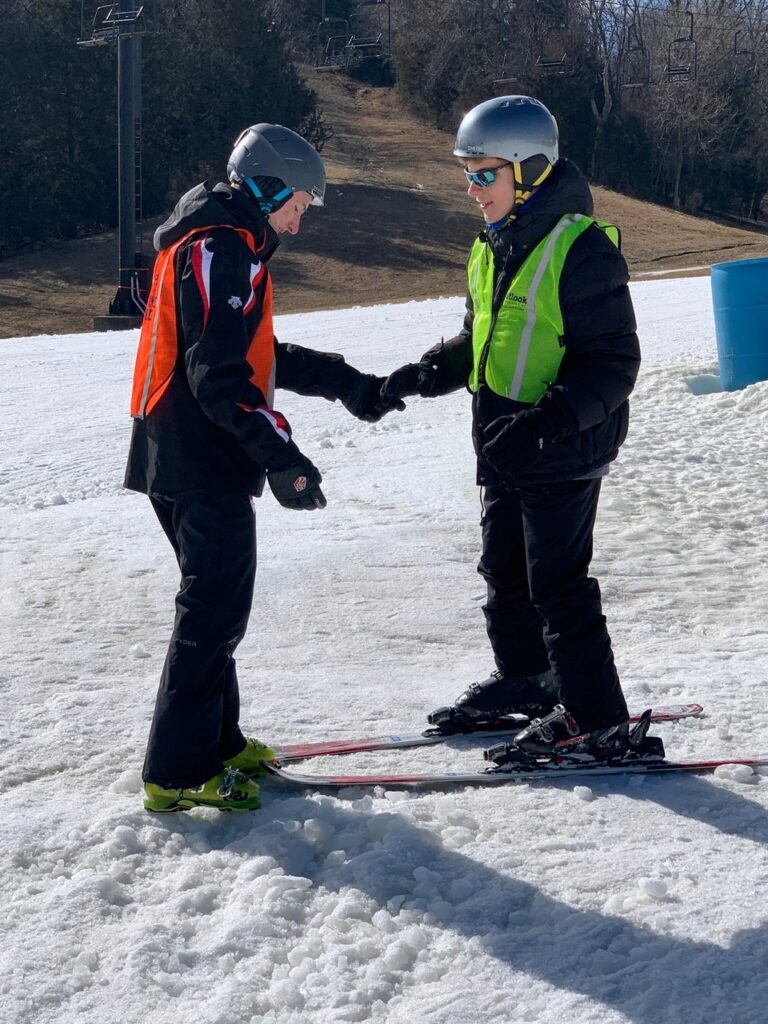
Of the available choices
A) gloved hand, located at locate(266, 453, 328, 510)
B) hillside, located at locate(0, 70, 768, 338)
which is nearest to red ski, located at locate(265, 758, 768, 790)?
gloved hand, located at locate(266, 453, 328, 510)

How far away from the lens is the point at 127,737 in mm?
3885

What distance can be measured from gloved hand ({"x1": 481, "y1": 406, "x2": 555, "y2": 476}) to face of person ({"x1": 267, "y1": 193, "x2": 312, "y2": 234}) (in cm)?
77

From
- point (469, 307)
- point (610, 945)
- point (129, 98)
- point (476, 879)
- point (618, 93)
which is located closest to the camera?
point (610, 945)

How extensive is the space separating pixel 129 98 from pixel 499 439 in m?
20.8

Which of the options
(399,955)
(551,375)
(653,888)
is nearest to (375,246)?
(551,375)

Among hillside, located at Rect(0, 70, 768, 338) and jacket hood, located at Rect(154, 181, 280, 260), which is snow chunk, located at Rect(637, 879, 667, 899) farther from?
hillside, located at Rect(0, 70, 768, 338)

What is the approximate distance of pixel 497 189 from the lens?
3514mm


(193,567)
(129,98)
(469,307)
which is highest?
(129,98)

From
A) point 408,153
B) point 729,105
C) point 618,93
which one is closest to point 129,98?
point 408,153

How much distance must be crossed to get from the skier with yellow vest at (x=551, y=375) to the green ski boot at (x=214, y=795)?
2.61ft

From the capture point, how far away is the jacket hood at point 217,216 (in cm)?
324

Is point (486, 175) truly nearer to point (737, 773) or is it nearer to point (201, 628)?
point (201, 628)

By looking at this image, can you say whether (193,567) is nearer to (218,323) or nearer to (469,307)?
(218,323)

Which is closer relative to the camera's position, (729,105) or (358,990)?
(358,990)
